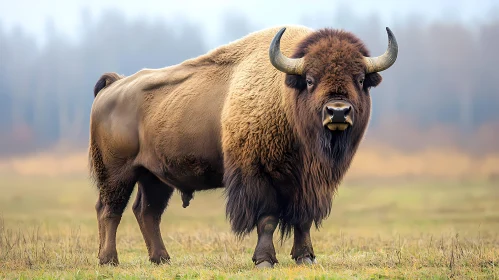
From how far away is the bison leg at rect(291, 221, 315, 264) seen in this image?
8.99 m

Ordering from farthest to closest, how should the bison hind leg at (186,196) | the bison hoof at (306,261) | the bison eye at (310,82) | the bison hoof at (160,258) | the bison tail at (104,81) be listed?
1. the bison tail at (104,81)
2. the bison hind leg at (186,196)
3. the bison hoof at (160,258)
4. the bison hoof at (306,261)
5. the bison eye at (310,82)

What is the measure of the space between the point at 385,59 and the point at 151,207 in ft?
14.1

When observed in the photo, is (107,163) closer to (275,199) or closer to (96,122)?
(96,122)

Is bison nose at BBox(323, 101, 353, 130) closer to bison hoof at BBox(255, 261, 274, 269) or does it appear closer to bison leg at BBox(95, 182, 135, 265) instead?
bison hoof at BBox(255, 261, 274, 269)

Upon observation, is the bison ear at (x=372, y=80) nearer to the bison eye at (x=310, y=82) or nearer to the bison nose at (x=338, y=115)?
the bison eye at (x=310, y=82)

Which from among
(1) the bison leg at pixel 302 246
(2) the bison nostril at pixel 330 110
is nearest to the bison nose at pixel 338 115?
(2) the bison nostril at pixel 330 110

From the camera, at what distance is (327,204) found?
29.2ft

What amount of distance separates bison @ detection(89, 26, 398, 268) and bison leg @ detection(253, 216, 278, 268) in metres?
0.01

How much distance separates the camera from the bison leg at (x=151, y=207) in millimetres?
10469

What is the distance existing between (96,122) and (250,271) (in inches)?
166

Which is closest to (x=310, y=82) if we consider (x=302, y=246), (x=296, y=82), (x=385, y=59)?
(x=296, y=82)

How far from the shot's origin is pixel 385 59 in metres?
8.61

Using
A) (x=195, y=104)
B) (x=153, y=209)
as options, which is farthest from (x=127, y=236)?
(x=195, y=104)

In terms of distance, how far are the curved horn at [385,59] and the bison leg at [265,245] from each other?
217 cm
